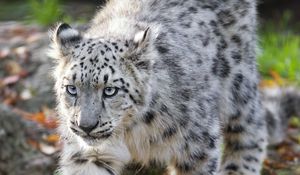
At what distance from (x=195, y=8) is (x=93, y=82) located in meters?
1.76

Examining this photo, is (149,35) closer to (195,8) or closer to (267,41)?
(195,8)

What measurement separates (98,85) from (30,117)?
3465 mm

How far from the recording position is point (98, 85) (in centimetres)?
523

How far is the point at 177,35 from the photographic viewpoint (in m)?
6.27

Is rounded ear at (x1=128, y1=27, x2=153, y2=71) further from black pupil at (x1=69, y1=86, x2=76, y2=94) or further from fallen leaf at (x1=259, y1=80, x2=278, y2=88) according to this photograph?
fallen leaf at (x1=259, y1=80, x2=278, y2=88)

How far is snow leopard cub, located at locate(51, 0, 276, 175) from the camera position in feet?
17.5

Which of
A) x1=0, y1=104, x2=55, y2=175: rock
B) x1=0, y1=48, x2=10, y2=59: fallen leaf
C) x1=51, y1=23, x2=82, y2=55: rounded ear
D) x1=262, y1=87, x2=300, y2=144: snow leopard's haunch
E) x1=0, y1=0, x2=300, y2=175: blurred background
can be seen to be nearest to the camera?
x1=51, y1=23, x2=82, y2=55: rounded ear

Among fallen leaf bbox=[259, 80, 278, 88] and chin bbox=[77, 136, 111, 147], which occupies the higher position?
chin bbox=[77, 136, 111, 147]

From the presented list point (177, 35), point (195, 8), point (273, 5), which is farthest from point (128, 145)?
point (273, 5)

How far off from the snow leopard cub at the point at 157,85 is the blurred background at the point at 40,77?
0.64 metres

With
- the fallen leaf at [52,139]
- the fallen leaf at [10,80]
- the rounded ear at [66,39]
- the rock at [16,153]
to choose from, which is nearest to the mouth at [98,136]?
the rounded ear at [66,39]

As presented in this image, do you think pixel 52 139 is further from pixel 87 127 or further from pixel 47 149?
pixel 87 127

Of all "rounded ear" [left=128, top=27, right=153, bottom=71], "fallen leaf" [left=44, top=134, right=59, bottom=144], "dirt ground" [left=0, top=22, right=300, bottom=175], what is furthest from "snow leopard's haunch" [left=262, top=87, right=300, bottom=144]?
"rounded ear" [left=128, top=27, right=153, bottom=71]

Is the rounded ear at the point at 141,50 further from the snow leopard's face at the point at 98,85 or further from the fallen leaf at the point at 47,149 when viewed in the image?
the fallen leaf at the point at 47,149
